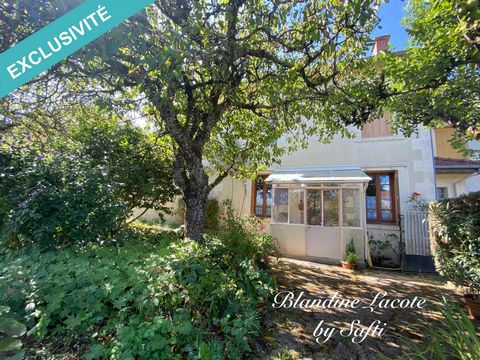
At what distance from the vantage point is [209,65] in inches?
154

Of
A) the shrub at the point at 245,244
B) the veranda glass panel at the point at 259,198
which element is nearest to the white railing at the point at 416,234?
the veranda glass panel at the point at 259,198

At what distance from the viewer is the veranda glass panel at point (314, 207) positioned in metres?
9.08

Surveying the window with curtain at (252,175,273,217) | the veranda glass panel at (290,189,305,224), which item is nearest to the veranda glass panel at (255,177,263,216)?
the window with curtain at (252,175,273,217)

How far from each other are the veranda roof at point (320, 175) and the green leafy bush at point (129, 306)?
6.52m

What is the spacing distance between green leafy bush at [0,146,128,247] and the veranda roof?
6640 millimetres

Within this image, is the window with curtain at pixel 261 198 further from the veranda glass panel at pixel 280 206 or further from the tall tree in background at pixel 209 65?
the tall tree in background at pixel 209 65

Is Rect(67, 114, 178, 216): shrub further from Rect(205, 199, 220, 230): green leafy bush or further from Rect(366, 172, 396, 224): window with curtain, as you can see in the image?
Rect(366, 172, 396, 224): window with curtain

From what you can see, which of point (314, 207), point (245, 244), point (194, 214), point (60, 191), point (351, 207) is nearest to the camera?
point (60, 191)

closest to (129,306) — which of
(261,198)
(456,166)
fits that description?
(261,198)

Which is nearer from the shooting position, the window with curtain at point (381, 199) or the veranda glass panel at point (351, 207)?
the veranda glass panel at point (351, 207)

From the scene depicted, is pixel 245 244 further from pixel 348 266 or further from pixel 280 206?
pixel 280 206

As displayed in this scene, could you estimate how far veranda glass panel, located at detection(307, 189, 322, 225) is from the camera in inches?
357

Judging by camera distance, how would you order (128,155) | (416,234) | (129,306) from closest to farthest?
(129,306) → (128,155) → (416,234)

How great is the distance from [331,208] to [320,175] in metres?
1.43
